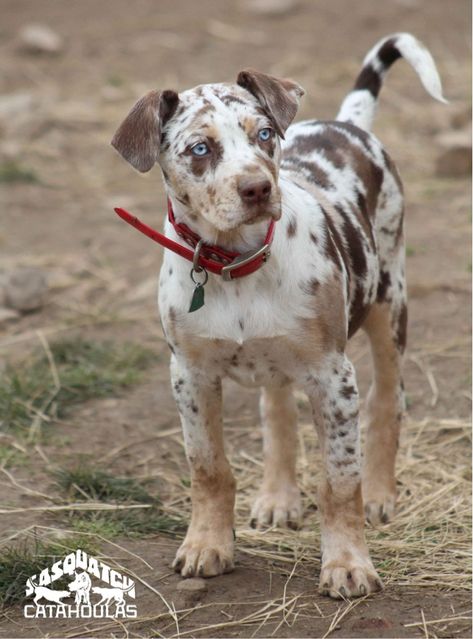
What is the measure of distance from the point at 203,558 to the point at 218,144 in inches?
66.8

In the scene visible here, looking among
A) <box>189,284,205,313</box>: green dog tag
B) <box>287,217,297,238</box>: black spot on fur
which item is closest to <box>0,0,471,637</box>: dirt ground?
<box>189,284,205,313</box>: green dog tag

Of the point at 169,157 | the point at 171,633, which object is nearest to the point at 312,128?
the point at 169,157

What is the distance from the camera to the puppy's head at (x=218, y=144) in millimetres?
4156

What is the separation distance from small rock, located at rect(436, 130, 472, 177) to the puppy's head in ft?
18.8

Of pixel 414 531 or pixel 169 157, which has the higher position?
pixel 169 157

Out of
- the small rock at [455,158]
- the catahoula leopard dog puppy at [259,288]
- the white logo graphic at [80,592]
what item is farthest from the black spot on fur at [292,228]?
the small rock at [455,158]

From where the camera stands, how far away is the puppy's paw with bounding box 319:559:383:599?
179 inches

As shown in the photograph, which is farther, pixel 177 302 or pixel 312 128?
pixel 312 128

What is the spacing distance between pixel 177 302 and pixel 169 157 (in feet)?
1.87

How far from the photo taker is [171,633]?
4.37 meters

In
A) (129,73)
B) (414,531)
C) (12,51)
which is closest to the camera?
(414,531)

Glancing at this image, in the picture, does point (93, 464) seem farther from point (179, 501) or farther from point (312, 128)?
point (312, 128)

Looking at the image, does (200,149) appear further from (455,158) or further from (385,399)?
(455,158)

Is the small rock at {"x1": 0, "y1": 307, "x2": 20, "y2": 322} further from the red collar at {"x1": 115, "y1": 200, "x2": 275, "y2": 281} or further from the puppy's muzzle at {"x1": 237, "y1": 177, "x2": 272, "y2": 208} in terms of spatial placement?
the puppy's muzzle at {"x1": 237, "y1": 177, "x2": 272, "y2": 208}
